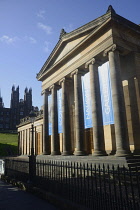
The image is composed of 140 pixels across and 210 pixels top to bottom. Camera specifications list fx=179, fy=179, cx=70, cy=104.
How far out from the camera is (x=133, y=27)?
54.9ft

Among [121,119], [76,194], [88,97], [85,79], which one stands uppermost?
[85,79]

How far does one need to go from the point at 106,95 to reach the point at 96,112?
→ 5.95 ft

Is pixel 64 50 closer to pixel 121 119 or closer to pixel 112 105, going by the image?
pixel 112 105

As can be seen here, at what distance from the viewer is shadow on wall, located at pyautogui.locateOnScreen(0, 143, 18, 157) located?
152ft

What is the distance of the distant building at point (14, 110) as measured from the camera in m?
92.6

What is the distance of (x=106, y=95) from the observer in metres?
15.6

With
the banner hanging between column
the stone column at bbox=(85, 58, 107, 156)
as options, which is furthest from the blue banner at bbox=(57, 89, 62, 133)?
the stone column at bbox=(85, 58, 107, 156)

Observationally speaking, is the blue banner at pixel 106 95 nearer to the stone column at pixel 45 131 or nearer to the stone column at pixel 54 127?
the stone column at pixel 54 127

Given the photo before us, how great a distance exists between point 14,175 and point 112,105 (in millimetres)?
9336

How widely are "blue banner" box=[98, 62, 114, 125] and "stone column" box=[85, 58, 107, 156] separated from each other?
0.68m

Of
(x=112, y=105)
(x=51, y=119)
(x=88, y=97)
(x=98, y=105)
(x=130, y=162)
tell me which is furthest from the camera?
(x=51, y=119)

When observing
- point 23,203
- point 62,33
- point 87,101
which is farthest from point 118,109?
point 62,33

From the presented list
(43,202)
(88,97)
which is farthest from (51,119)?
(43,202)

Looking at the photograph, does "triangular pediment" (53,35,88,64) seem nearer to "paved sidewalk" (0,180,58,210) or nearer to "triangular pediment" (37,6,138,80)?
"triangular pediment" (37,6,138,80)
